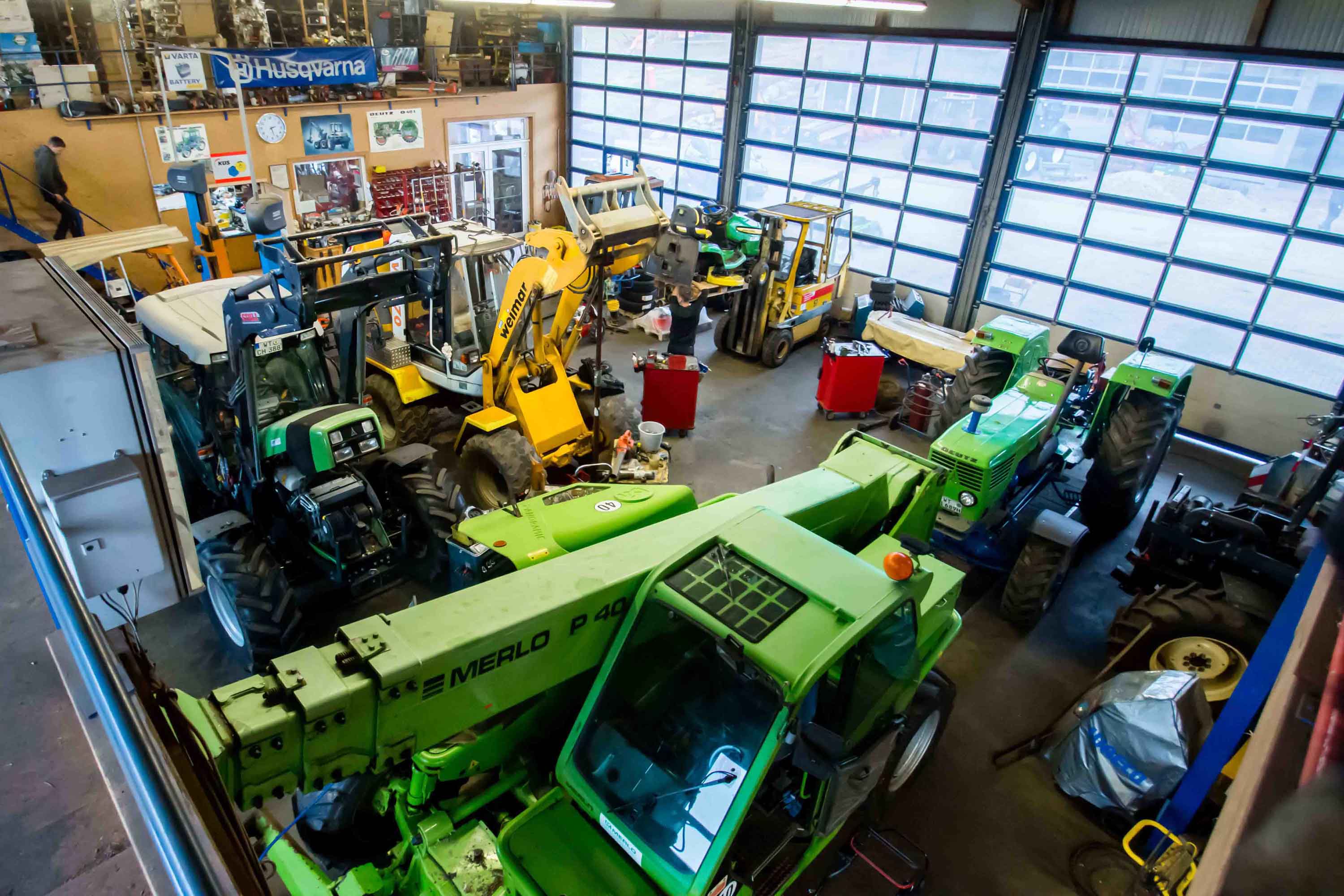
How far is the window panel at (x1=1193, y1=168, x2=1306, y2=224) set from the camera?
9.63m

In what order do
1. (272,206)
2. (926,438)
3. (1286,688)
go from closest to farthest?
(1286,688) < (272,206) < (926,438)

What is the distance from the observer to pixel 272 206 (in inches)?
281

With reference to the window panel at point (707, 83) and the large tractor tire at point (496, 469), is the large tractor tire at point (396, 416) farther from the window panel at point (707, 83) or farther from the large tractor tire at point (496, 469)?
the window panel at point (707, 83)

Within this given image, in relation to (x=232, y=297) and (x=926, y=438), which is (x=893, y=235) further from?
(x=232, y=297)

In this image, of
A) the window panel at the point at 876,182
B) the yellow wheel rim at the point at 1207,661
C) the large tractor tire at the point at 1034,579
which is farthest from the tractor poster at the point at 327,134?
the yellow wheel rim at the point at 1207,661

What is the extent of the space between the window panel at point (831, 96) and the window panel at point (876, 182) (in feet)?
3.04

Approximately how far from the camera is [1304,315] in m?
9.76

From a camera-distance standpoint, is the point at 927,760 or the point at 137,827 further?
the point at 927,760

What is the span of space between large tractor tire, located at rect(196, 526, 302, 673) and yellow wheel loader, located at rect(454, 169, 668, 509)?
211 centimetres

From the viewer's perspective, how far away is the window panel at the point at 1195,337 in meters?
10.3

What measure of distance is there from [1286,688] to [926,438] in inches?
366

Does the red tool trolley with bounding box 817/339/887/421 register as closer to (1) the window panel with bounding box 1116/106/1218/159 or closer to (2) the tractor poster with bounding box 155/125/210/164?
(1) the window panel with bounding box 1116/106/1218/159

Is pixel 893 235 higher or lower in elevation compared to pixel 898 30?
lower

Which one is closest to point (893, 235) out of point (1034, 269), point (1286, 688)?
point (1034, 269)
